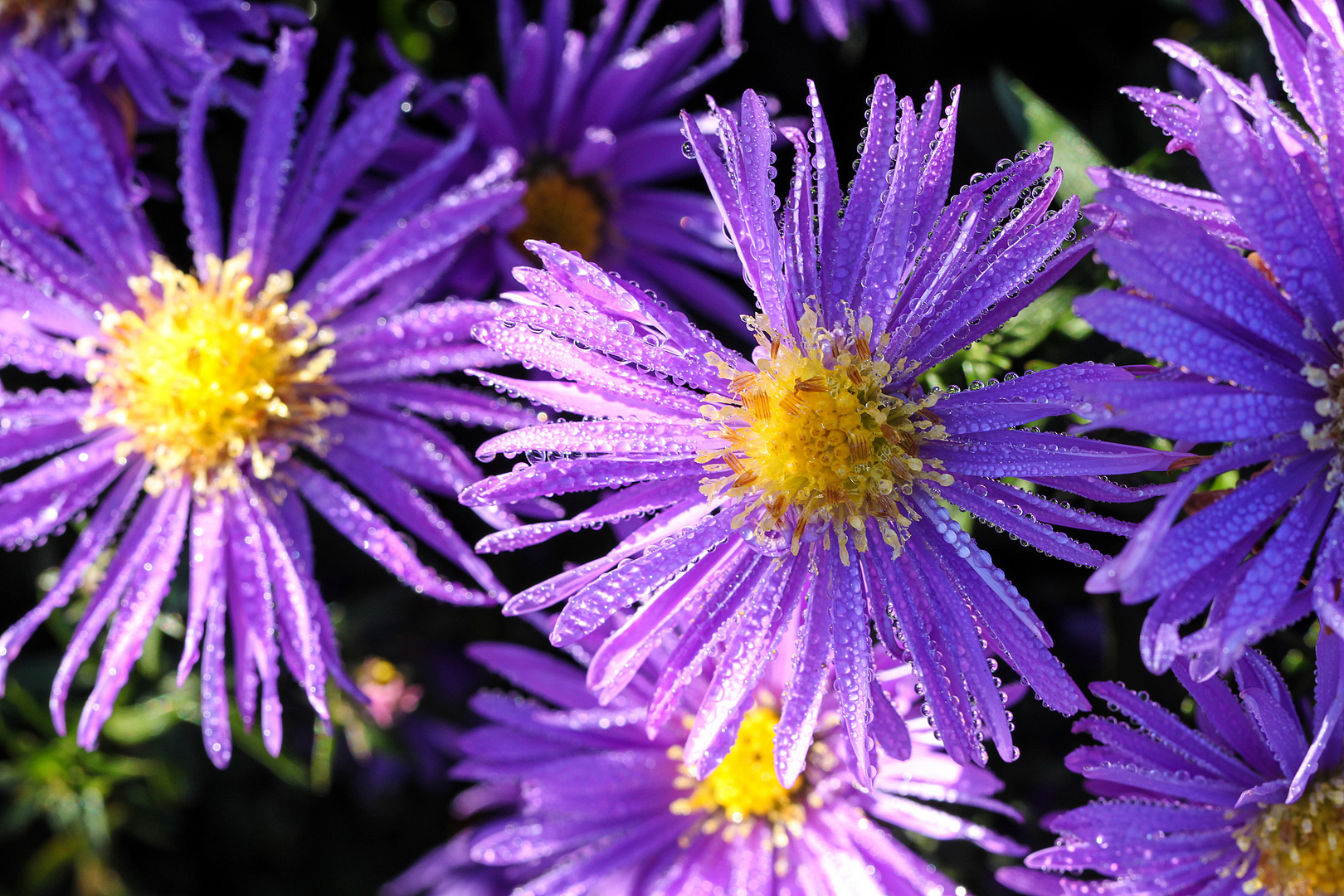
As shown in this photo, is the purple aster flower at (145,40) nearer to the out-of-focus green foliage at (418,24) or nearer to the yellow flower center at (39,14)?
the yellow flower center at (39,14)

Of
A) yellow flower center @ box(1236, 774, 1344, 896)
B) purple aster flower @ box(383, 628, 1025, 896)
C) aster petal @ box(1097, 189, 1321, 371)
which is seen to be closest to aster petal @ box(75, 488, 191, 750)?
purple aster flower @ box(383, 628, 1025, 896)

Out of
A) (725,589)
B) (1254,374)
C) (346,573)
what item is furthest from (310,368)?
(1254,374)

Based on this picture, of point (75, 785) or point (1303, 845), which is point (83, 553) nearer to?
point (75, 785)

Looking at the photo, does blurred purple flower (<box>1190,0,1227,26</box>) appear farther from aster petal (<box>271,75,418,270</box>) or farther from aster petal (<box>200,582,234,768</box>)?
aster petal (<box>200,582,234,768</box>)

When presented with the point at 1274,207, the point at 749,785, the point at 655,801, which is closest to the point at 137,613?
the point at 655,801

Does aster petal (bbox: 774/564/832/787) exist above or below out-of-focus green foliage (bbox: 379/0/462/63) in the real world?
below
